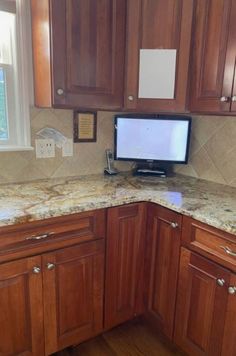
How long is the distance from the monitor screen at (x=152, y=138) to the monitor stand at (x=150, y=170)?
0.08 metres

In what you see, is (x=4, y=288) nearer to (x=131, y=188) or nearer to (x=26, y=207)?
(x=26, y=207)

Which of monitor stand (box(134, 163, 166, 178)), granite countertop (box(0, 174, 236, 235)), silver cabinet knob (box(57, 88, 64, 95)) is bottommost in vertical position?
granite countertop (box(0, 174, 236, 235))

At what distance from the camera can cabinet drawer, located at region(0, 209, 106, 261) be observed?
1287 millimetres

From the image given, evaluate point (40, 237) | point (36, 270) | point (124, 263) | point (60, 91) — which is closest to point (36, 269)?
point (36, 270)

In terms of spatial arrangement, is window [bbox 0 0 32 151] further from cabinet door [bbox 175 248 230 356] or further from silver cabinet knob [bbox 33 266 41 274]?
cabinet door [bbox 175 248 230 356]

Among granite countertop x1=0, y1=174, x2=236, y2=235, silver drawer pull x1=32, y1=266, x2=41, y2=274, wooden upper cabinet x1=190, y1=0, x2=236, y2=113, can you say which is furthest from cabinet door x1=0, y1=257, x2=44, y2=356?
wooden upper cabinet x1=190, y1=0, x2=236, y2=113

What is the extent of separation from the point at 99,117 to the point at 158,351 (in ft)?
4.95

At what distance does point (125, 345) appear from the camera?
1738mm

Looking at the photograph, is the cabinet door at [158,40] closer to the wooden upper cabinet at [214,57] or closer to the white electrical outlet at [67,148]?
the wooden upper cabinet at [214,57]

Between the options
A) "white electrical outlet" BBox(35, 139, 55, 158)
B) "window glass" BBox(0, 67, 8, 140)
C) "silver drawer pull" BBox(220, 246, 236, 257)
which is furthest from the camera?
"white electrical outlet" BBox(35, 139, 55, 158)

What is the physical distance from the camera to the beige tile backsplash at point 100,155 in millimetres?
1825

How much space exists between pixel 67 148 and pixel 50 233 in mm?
754

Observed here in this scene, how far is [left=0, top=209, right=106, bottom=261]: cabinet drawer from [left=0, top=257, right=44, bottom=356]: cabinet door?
0.06 meters

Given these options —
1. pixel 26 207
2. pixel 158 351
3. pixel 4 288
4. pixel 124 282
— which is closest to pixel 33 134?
pixel 26 207
